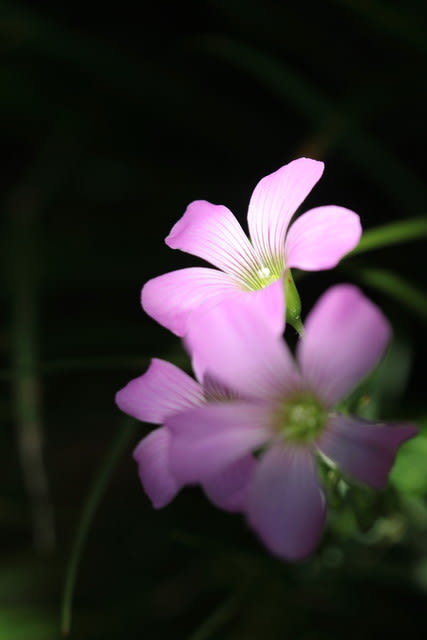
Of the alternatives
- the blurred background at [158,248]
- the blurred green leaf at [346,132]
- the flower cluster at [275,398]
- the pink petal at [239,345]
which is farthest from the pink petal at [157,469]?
the blurred green leaf at [346,132]

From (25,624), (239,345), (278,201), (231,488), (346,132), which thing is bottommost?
(25,624)

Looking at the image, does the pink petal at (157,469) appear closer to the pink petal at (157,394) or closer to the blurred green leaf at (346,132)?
the pink petal at (157,394)

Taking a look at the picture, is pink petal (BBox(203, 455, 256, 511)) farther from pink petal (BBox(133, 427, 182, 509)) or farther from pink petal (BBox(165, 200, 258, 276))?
pink petal (BBox(165, 200, 258, 276))

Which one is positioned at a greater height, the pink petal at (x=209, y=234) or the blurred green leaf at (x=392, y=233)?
the pink petal at (x=209, y=234)

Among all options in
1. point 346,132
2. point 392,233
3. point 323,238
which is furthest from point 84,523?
point 346,132

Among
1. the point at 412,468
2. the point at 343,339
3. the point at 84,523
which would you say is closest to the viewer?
the point at 343,339

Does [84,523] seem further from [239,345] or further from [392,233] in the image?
[392,233]

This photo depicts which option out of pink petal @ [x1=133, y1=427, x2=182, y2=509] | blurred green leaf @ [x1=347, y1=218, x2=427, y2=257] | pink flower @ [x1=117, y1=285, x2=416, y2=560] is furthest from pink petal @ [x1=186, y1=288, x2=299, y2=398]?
blurred green leaf @ [x1=347, y1=218, x2=427, y2=257]
